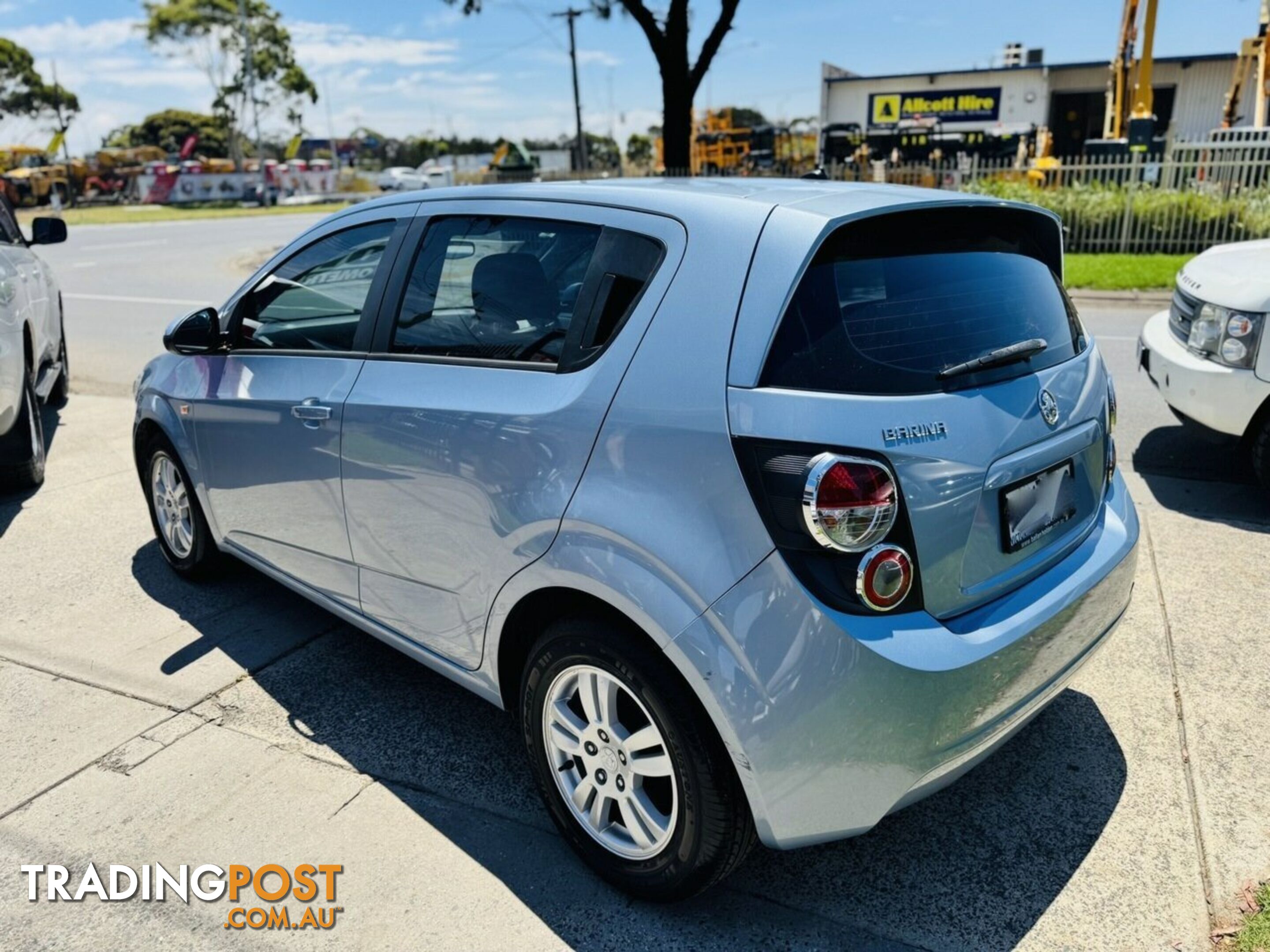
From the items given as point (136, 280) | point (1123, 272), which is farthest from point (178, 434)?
point (136, 280)

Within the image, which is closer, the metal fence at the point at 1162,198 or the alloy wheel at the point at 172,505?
the alloy wheel at the point at 172,505

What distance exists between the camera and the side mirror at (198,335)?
12.5ft

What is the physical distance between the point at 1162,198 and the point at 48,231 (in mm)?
15342

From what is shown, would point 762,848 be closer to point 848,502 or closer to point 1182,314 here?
point 848,502

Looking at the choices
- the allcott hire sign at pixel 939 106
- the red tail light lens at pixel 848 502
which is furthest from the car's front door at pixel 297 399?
the allcott hire sign at pixel 939 106

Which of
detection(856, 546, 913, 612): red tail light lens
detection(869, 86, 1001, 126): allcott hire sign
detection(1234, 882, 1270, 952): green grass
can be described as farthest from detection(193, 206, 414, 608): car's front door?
detection(869, 86, 1001, 126): allcott hire sign

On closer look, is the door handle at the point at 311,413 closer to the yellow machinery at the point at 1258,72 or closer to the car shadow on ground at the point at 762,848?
the car shadow on ground at the point at 762,848

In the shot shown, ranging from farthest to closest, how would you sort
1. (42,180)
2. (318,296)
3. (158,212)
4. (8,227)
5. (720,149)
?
(42,180)
(158,212)
(720,149)
(8,227)
(318,296)

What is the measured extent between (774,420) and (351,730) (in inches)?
80.5

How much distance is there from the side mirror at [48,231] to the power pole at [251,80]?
137 ft

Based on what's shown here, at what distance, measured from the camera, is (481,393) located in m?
2.71

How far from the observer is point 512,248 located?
9.37 ft

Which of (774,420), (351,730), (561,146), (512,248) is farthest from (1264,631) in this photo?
(561,146)

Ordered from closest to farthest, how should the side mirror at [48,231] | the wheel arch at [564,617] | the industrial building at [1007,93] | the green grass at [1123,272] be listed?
the wheel arch at [564,617], the side mirror at [48,231], the green grass at [1123,272], the industrial building at [1007,93]
